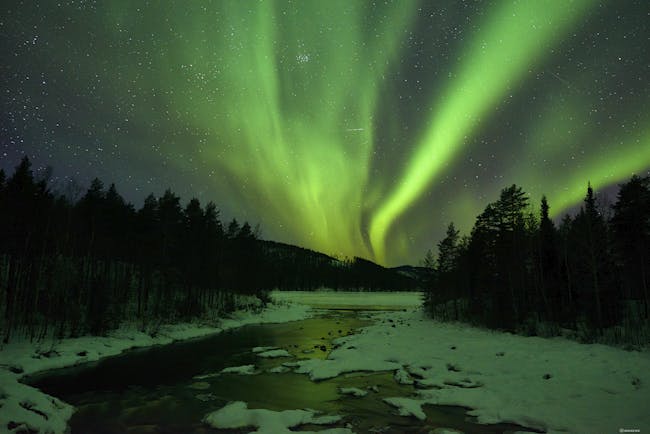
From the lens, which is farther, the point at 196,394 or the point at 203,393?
the point at 203,393

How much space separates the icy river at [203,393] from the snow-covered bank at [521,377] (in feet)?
2.53

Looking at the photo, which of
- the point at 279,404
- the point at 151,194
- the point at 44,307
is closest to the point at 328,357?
the point at 279,404

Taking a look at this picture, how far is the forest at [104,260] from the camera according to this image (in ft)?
79.8

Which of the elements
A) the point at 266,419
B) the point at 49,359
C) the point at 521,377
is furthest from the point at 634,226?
the point at 49,359

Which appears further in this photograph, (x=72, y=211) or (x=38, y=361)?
(x=72, y=211)

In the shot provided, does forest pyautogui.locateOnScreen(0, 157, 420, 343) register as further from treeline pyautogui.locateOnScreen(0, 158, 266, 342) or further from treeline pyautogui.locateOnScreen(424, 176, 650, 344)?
treeline pyautogui.locateOnScreen(424, 176, 650, 344)

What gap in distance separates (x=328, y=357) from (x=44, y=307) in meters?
22.8

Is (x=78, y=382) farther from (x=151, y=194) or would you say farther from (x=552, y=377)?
(x=151, y=194)

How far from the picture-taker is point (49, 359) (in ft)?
61.0

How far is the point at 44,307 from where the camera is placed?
1064 inches

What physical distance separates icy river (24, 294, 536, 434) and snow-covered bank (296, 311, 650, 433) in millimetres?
771

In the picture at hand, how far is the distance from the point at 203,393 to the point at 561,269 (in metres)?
35.2

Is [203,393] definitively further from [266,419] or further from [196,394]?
[266,419]

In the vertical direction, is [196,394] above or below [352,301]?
above
